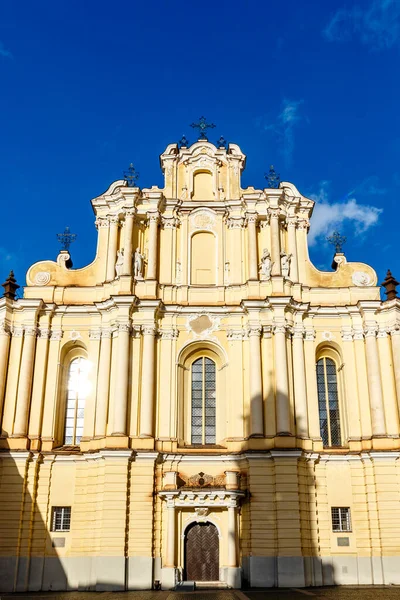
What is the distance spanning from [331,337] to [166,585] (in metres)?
12.2

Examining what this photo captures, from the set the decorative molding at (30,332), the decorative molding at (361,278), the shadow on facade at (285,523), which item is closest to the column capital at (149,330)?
the decorative molding at (30,332)

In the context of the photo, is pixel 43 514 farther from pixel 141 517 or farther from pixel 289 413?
pixel 289 413

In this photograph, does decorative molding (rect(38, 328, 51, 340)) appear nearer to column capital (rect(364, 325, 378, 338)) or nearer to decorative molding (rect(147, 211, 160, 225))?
decorative molding (rect(147, 211, 160, 225))

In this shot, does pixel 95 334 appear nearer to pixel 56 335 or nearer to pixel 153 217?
pixel 56 335

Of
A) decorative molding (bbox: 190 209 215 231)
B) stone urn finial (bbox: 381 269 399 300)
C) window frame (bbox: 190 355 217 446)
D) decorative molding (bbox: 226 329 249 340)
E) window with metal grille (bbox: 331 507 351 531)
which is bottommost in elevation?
window with metal grille (bbox: 331 507 351 531)

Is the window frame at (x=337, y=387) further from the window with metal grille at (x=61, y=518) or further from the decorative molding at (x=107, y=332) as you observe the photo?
the window with metal grille at (x=61, y=518)

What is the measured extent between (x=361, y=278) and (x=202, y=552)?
1382cm

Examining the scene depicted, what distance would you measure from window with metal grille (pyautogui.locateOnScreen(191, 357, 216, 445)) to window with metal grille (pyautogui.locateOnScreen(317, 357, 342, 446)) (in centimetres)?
469

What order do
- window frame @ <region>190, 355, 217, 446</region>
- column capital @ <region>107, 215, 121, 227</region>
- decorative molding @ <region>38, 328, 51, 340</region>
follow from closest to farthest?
window frame @ <region>190, 355, 217, 446</region>
decorative molding @ <region>38, 328, 51, 340</region>
column capital @ <region>107, 215, 121, 227</region>

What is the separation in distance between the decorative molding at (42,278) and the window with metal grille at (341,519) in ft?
51.9

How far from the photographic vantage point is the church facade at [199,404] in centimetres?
2455

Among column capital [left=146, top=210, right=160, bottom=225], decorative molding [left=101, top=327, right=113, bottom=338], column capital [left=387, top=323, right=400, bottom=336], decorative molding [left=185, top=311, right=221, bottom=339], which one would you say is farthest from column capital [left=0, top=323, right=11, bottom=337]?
column capital [left=387, top=323, right=400, bottom=336]

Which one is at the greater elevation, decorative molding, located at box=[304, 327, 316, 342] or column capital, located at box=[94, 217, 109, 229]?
column capital, located at box=[94, 217, 109, 229]

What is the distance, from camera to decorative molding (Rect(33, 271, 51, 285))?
29.2 meters
